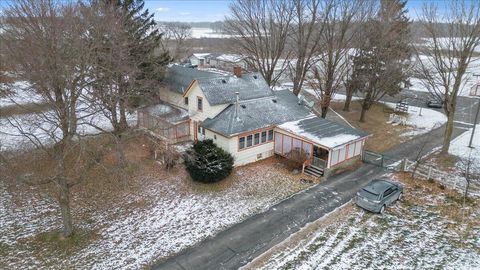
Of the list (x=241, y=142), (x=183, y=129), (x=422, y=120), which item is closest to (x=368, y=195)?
(x=241, y=142)

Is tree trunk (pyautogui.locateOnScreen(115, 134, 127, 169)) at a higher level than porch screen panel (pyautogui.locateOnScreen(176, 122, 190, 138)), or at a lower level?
higher

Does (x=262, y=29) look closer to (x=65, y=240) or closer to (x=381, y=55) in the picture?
(x=381, y=55)

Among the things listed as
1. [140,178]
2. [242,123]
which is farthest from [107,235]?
[242,123]

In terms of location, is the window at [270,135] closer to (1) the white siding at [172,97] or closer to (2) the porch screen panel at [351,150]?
(2) the porch screen panel at [351,150]

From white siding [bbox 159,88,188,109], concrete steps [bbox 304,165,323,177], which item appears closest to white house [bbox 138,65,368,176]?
concrete steps [bbox 304,165,323,177]

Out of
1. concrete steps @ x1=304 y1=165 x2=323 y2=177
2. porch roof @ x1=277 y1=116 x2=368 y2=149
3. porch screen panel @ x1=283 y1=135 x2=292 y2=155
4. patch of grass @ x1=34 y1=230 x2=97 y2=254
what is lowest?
patch of grass @ x1=34 y1=230 x2=97 y2=254

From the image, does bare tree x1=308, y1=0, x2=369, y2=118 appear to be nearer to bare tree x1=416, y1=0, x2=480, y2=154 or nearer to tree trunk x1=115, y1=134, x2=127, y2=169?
bare tree x1=416, y1=0, x2=480, y2=154
